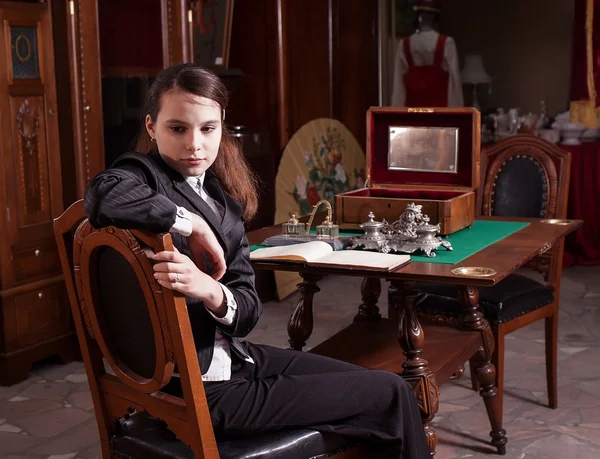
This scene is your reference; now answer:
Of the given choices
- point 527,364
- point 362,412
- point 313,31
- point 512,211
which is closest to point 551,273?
point 512,211

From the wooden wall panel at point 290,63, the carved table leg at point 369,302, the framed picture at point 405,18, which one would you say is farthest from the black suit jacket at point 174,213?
the framed picture at point 405,18

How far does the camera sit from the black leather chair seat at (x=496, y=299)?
11.0 feet

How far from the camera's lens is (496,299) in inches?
132

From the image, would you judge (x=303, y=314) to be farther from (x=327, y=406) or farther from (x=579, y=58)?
(x=579, y=58)

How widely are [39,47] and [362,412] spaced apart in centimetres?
280

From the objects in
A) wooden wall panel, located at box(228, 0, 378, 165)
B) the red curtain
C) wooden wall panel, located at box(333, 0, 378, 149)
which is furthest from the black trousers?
the red curtain

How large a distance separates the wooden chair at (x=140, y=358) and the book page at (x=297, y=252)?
0.68 meters

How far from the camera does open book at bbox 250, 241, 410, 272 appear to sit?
245cm

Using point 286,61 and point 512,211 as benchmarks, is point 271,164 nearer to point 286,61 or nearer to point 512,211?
point 286,61

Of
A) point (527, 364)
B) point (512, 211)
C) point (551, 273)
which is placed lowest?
point (527, 364)

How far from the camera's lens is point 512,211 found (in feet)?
12.6

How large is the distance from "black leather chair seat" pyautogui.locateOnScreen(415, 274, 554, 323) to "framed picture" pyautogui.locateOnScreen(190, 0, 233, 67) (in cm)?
226

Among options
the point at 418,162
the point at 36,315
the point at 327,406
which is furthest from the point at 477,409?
the point at 36,315

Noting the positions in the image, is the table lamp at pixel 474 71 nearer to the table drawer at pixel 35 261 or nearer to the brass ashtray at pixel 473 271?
the table drawer at pixel 35 261
